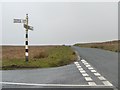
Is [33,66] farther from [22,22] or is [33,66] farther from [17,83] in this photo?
[17,83]

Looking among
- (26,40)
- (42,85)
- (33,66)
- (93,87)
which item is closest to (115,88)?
(93,87)

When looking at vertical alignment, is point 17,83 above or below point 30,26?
below

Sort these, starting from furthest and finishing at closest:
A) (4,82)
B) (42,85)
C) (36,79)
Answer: (36,79) < (4,82) < (42,85)

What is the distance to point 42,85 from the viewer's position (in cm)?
1167

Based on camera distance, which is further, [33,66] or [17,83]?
[33,66]

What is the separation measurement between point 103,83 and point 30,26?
11918mm

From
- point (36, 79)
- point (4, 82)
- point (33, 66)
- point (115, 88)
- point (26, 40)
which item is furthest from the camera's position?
point (26, 40)

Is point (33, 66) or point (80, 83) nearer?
point (80, 83)

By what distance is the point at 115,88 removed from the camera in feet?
35.3

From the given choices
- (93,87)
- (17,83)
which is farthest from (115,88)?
(17,83)

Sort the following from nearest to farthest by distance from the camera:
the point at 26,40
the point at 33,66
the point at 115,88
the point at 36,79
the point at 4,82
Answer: the point at 115,88 → the point at 4,82 → the point at 36,79 → the point at 33,66 → the point at 26,40

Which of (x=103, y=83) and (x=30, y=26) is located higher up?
(x=30, y=26)

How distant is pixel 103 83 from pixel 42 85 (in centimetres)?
200

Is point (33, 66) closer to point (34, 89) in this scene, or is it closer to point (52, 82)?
point (52, 82)
